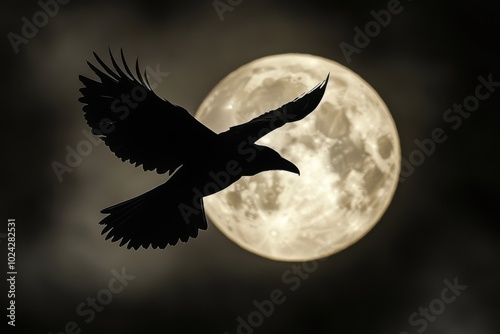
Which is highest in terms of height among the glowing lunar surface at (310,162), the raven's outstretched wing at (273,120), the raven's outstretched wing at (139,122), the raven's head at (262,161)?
the raven's outstretched wing at (139,122)

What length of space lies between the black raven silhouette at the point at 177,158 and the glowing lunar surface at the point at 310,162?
647mm

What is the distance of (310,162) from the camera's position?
3.52m

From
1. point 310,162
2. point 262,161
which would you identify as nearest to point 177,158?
point 262,161

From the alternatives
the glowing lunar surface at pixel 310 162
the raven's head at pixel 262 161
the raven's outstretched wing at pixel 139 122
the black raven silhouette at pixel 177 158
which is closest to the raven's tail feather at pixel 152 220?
the black raven silhouette at pixel 177 158

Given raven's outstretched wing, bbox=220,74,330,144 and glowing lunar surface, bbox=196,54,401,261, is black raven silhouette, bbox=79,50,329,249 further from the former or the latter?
glowing lunar surface, bbox=196,54,401,261

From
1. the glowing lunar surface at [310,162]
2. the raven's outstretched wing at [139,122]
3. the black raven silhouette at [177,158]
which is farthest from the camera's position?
the glowing lunar surface at [310,162]

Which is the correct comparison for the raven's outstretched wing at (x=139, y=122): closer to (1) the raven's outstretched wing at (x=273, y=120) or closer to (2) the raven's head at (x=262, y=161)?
(1) the raven's outstretched wing at (x=273, y=120)

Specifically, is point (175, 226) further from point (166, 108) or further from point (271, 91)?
point (271, 91)

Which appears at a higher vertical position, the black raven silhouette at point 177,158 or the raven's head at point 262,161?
the black raven silhouette at point 177,158

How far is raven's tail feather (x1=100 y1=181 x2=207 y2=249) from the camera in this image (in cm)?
282

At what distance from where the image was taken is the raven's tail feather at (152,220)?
111 inches

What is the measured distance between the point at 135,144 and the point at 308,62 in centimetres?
161

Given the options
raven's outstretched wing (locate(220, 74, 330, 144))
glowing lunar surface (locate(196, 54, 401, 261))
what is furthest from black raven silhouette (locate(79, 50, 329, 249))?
glowing lunar surface (locate(196, 54, 401, 261))

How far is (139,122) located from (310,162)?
46.8 inches
